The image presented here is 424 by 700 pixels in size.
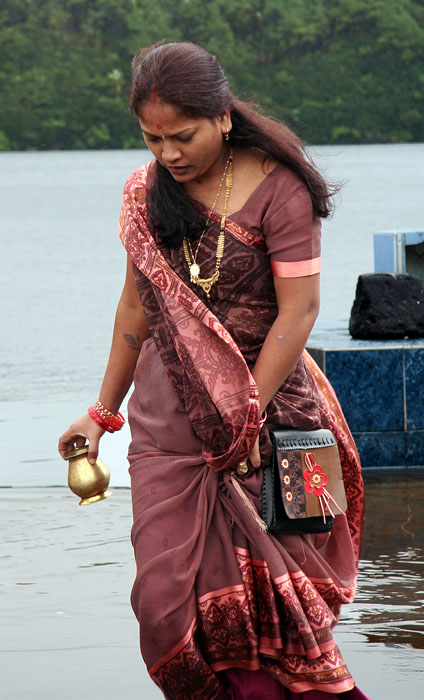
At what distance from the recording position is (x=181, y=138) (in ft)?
10.7

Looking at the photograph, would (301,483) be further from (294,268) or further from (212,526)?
(294,268)

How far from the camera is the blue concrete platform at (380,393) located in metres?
6.89

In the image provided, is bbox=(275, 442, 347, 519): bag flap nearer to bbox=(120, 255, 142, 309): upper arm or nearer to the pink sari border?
the pink sari border

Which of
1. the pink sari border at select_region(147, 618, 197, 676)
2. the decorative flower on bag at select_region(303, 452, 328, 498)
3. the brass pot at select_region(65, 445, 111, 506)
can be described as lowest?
the pink sari border at select_region(147, 618, 197, 676)

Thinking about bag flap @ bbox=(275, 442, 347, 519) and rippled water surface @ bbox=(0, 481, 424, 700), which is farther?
rippled water surface @ bbox=(0, 481, 424, 700)

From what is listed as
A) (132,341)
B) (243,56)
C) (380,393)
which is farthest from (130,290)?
(243,56)

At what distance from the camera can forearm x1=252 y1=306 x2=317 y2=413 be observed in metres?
3.34

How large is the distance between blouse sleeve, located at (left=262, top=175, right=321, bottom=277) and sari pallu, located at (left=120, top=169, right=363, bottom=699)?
0.19ft

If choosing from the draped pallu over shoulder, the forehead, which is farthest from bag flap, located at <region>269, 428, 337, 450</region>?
the forehead

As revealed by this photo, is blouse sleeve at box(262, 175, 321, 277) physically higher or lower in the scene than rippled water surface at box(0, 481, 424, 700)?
higher

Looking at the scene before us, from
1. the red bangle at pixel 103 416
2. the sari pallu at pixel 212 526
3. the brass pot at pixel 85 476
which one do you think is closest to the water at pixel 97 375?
the sari pallu at pixel 212 526

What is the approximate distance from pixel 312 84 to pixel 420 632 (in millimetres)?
85787

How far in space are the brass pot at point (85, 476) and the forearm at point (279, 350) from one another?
58 cm

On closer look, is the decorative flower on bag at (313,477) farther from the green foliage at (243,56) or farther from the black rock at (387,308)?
the green foliage at (243,56)
